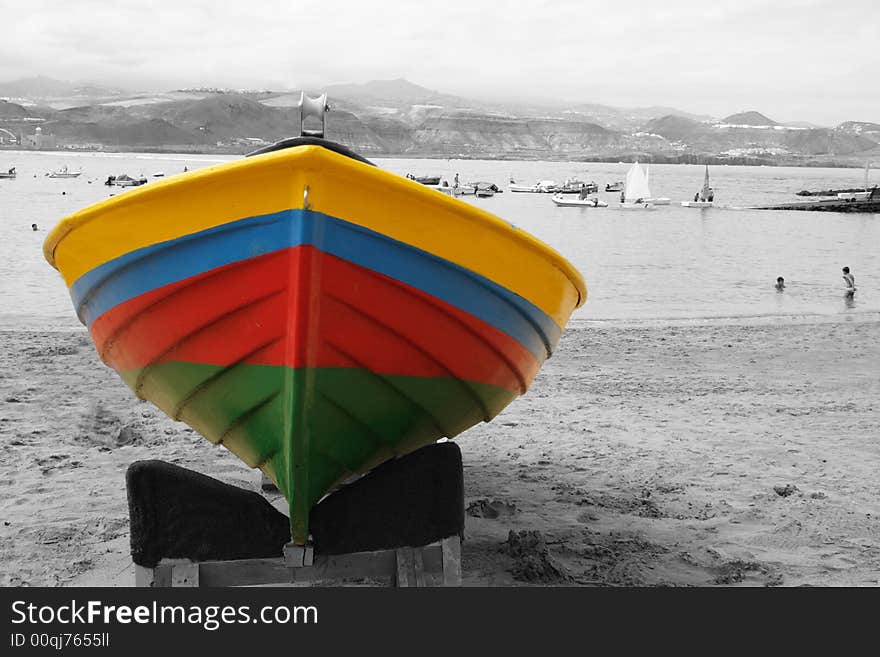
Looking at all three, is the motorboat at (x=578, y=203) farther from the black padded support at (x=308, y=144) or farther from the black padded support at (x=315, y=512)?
the black padded support at (x=315, y=512)

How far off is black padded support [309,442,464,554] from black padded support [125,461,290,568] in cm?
25

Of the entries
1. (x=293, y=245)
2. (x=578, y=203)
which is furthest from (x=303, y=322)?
(x=578, y=203)

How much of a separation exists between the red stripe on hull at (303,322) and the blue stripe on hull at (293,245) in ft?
0.10

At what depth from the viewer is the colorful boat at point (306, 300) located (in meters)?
2.96

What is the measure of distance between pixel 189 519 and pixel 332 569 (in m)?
0.61

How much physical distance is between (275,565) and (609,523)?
2074mm

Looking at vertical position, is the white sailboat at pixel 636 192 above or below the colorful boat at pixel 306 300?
above

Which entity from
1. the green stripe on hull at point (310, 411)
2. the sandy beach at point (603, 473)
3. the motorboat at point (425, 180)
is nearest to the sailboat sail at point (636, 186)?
the motorboat at point (425, 180)

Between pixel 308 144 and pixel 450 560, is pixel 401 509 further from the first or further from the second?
pixel 308 144

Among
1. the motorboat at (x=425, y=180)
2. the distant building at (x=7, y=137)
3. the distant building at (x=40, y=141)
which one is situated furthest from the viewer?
the distant building at (x=7, y=137)

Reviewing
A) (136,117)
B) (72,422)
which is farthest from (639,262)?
(136,117)

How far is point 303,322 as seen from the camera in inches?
121
